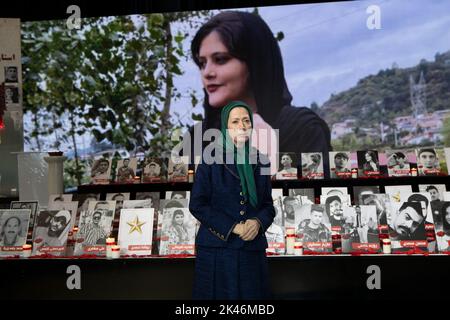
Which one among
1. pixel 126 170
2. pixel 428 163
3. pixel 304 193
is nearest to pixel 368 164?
pixel 428 163

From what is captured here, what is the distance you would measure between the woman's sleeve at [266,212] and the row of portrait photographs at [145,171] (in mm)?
1407

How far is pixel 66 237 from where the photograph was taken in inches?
154

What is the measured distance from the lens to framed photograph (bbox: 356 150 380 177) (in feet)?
13.3

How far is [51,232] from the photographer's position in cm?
395

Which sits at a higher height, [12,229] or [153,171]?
[153,171]

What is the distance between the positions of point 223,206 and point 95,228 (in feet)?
4.77

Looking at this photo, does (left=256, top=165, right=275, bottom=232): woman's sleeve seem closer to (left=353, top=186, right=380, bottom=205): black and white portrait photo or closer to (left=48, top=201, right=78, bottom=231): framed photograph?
(left=353, top=186, right=380, bottom=205): black and white portrait photo

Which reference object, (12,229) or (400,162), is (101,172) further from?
(400,162)

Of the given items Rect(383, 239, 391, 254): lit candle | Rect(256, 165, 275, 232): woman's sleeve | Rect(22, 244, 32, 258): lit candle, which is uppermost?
Rect(256, 165, 275, 232): woman's sleeve

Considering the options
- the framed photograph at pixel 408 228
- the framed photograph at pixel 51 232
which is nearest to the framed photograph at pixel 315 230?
the framed photograph at pixel 408 228

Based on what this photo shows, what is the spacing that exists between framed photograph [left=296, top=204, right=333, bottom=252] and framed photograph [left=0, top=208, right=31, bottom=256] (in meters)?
1.95

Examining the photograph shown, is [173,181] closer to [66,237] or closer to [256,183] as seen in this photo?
[66,237]

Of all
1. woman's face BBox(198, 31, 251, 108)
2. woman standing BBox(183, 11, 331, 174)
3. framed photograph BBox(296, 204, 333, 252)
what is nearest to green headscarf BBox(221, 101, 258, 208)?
framed photograph BBox(296, 204, 333, 252)

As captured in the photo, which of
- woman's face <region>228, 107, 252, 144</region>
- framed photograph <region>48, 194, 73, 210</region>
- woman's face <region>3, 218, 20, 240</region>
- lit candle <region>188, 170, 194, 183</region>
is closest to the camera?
woman's face <region>228, 107, 252, 144</region>
